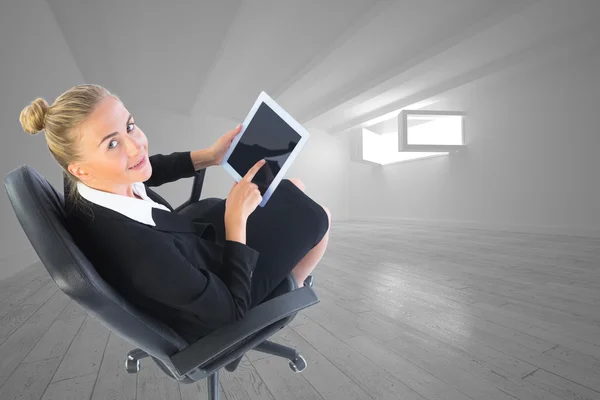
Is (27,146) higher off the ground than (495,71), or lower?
lower

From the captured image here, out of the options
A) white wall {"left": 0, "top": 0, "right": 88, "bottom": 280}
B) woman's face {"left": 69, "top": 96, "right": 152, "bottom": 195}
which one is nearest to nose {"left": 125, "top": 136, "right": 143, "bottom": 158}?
woman's face {"left": 69, "top": 96, "right": 152, "bottom": 195}

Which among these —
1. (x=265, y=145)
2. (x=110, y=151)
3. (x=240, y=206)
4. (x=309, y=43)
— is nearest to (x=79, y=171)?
(x=110, y=151)

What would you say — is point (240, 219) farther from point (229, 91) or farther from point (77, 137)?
point (229, 91)

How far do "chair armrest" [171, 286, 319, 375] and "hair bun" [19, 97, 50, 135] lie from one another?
56 centimetres

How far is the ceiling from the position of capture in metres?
3.86

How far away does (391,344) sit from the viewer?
5.10 ft

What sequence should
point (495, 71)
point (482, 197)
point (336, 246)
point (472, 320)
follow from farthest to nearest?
point (482, 197)
point (495, 71)
point (336, 246)
point (472, 320)

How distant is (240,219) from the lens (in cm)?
85

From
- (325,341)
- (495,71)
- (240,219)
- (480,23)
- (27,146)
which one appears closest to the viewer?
(240,219)

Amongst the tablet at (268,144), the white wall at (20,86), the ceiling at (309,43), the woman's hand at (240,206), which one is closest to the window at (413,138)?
the ceiling at (309,43)

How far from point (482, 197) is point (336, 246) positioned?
2966mm

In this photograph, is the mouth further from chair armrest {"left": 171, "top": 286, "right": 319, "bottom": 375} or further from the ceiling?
the ceiling

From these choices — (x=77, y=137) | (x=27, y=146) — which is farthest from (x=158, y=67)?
(x=77, y=137)

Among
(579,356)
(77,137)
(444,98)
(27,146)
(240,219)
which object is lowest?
(579,356)
